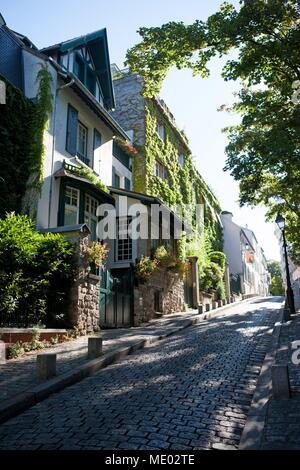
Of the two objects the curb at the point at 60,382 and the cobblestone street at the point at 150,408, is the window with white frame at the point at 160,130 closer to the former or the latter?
the curb at the point at 60,382

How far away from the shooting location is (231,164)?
12484 millimetres

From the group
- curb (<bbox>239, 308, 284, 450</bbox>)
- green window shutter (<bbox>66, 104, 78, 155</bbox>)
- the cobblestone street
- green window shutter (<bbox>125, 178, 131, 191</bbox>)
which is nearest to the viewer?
curb (<bbox>239, 308, 284, 450</bbox>)

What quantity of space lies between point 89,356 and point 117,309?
5925 millimetres

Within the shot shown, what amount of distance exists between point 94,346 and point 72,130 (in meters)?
9.32

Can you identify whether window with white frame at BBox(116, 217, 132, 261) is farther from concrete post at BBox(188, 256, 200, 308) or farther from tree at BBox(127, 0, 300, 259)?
concrete post at BBox(188, 256, 200, 308)

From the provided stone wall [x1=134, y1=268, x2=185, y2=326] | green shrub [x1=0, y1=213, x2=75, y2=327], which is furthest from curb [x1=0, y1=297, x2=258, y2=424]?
stone wall [x1=134, y1=268, x2=185, y2=326]

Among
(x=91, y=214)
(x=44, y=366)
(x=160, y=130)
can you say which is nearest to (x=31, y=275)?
(x=44, y=366)

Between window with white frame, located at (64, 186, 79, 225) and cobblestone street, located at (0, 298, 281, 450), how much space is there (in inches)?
275

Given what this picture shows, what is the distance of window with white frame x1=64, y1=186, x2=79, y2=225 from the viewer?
13133 millimetres

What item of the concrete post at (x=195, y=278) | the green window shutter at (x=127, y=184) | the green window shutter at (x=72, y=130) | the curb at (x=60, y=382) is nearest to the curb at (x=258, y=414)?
the curb at (x=60, y=382)

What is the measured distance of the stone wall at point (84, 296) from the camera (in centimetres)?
989

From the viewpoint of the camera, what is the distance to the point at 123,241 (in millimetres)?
16344

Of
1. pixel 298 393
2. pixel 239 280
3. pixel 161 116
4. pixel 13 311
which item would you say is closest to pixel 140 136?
pixel 161 116

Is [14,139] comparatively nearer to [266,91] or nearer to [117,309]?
[117,309]
